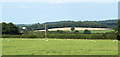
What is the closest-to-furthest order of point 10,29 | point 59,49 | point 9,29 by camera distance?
1. point 59,49
2. point 9,29
3. point 10,29

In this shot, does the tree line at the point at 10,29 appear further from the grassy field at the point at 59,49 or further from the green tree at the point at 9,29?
the grassy field at the point at 59,49

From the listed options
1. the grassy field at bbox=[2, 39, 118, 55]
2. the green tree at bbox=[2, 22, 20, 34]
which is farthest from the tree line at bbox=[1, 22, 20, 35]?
the grassy field at bbox=[2, 39, 118, 55]

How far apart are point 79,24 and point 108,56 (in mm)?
101364

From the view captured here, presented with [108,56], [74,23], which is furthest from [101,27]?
[108,56]

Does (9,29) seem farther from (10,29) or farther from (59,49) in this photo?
(59,49)

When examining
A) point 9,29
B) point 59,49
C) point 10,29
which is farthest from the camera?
point 10,29

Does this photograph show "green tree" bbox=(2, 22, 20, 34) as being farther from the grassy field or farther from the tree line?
the grassy field

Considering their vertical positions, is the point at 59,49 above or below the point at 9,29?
above

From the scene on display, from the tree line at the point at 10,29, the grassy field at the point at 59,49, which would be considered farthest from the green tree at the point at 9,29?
the grassy field at the point at 59,49

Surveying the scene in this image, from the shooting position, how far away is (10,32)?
264 ft

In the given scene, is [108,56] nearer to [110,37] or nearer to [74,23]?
[110,37]

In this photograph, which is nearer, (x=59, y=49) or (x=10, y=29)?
(x=59, y=49)

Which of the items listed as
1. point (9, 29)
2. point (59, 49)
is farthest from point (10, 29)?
point (59, 49)

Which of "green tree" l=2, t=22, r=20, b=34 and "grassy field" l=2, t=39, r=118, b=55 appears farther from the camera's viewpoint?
"green tree" l=2, t=22, r=20, b=34
